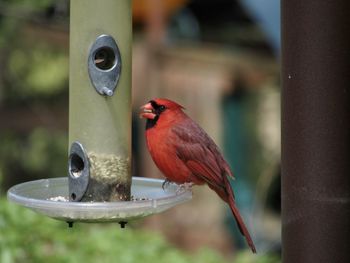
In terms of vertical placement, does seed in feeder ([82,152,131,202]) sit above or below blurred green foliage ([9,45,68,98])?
below

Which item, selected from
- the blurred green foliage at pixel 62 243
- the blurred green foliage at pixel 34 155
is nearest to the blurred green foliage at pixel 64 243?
the blurred green foliage at pixel 62 243

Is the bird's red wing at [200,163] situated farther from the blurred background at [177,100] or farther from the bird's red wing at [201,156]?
the blurred background at [177,100]

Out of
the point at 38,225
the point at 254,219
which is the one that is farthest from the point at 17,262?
the point at 254,219

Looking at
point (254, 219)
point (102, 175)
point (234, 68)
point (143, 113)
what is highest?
point (234, 68)

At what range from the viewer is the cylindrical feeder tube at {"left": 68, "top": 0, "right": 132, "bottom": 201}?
10.6ft

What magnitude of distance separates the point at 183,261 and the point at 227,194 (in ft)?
3.71

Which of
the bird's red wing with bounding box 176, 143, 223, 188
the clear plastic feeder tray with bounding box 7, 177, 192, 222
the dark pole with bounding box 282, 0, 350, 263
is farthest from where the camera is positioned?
the bird's red wing with bounding box 176, 143, 223, 188

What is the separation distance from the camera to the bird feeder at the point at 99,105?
3.24m

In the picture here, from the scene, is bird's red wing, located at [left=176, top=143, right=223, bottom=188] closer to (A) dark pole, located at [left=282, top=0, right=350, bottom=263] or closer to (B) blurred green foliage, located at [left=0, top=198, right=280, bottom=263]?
(B) blurred green foliage, located at [left=0, top=198, right=280, bottom=263]

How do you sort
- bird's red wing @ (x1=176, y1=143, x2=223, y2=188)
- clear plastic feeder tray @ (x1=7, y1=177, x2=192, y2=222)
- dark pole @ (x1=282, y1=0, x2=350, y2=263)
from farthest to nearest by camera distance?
bird's red wing @ (x1=176, y1=143, x2=223, y2=188)
clear plastic feeder tray @ (x1=7, y1=177, x2=192, y2=222)
dark pole @ (x1=282, y1=0, x2=350, y2=263)

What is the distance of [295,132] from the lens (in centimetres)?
244

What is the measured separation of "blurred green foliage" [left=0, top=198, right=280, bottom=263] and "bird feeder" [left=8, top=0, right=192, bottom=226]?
0.59 m

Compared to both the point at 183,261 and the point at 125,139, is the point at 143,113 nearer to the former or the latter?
the point at 125,139

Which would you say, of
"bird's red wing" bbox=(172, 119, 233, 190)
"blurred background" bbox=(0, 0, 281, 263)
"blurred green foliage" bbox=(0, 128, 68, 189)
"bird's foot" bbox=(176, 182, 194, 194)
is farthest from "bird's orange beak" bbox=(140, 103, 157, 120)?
"blurred green foliage" bbox=(0, 128, 68, 189)
